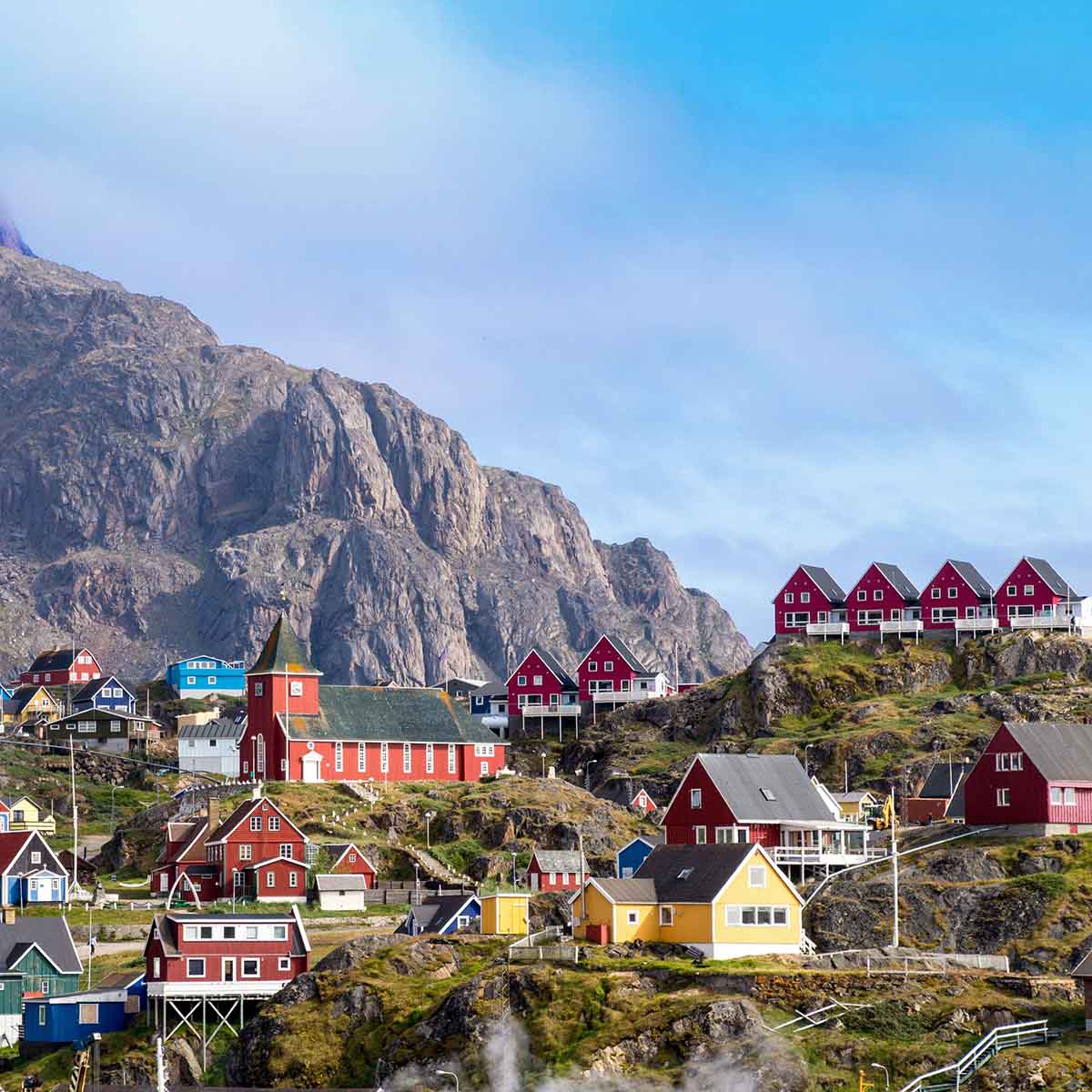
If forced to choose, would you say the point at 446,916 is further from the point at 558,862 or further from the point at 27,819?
the point at 27,819

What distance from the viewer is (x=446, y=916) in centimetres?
9506

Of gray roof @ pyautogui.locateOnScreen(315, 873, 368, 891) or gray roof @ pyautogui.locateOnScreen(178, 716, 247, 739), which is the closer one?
gray roof @ pyautogui.locateOnScreen(315, 873, 368, 891)

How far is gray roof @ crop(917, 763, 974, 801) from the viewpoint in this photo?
121375mm

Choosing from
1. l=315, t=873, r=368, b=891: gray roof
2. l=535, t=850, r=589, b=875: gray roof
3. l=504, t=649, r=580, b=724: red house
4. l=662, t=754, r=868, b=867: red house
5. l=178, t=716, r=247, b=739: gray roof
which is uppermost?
l=504, t=649, r=580, b=724: red house

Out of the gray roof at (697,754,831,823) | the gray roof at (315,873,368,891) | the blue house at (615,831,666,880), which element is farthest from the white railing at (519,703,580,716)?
the gray roof at (697,754,831,823)

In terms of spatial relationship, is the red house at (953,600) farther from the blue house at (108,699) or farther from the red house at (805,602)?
the blue house at (108,699)

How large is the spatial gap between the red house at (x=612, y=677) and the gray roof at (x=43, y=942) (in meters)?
74.9

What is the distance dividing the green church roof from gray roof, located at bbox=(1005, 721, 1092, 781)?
4781cm

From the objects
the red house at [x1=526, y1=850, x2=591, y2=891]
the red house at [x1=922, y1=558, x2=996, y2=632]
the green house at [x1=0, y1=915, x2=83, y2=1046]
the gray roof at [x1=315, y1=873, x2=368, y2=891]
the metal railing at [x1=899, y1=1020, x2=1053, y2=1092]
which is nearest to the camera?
the metal railing at [x1=899, y1=1020, x2=1053, y2=1092]

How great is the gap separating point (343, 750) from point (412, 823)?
12435 millimetres

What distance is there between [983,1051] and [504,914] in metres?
28.3

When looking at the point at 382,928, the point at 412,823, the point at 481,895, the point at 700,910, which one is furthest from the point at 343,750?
the point at 700,910

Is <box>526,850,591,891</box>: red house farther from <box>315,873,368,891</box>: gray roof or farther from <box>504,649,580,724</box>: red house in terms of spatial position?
<box>504,649,580,724</box>: red house

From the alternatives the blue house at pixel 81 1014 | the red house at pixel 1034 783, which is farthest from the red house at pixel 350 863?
the red house at pixel 1034 783
